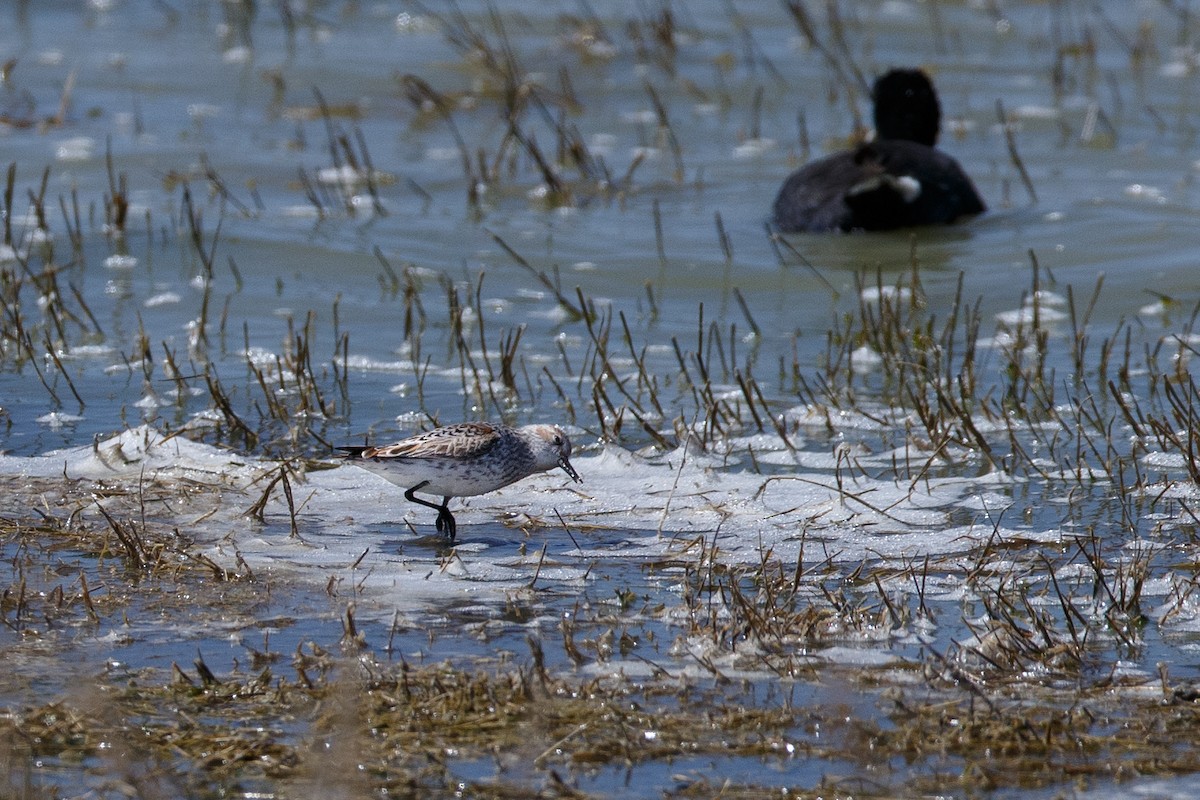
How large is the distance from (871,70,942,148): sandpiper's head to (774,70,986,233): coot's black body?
43 cm

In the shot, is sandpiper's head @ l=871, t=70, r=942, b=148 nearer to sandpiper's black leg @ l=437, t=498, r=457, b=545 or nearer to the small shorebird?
the small shorebird

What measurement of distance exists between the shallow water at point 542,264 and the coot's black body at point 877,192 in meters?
0.17

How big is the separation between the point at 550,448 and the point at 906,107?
737 centimetres

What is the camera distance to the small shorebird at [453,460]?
19.4ft

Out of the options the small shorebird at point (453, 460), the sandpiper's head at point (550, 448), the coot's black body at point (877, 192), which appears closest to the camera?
the small shorebird at point (453, 460)

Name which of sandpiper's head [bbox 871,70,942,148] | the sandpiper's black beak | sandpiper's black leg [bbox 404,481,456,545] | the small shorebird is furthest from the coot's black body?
sandpiper's black leg [bbox 404,481,456,545]

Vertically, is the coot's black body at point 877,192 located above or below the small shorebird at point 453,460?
below

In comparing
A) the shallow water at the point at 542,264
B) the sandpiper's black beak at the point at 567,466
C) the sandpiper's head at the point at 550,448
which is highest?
the sandpiper's head at the point at 550,448

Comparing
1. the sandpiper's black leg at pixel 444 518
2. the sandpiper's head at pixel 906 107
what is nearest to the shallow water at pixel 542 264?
the sandpiper's black leg at pixel 444 518

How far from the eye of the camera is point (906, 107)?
504 inches

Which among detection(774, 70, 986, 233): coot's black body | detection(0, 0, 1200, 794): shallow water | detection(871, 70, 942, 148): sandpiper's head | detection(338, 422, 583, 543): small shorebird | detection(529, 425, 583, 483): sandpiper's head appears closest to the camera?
detection(338, 422, 583, 543): small shorebird

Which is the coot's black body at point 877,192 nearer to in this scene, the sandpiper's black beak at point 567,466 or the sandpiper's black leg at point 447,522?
the sandpiper's black beak at point 567,466

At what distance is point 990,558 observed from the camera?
566 cm

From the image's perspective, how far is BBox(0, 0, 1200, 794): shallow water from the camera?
6035 millimetres
